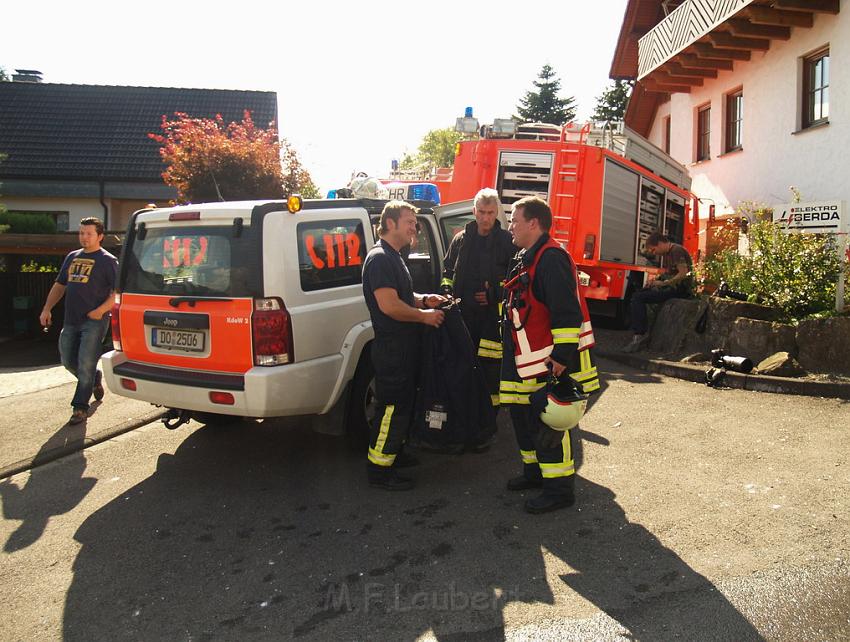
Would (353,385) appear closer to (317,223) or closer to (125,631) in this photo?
(317,223)

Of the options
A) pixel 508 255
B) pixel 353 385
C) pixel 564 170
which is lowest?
pixel 353 385

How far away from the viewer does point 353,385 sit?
5.12 meters

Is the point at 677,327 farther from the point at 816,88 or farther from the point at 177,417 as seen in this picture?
the point at 816,88

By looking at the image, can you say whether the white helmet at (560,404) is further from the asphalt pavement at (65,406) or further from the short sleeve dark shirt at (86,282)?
the short sleeve dark shirt at (86,282)

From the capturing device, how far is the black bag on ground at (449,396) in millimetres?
4711

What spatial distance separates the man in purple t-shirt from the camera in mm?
6488

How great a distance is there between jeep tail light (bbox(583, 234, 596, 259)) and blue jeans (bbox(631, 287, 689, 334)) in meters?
0.92

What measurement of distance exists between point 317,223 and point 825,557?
360 centimetres

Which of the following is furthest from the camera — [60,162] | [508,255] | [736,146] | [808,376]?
[60,162]

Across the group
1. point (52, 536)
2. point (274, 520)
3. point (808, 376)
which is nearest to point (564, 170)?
point (808, 376)

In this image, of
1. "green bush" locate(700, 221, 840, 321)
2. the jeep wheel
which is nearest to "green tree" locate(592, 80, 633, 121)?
"green bush" locate(700, 221, 840, 321)

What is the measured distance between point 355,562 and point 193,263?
2.31 meters

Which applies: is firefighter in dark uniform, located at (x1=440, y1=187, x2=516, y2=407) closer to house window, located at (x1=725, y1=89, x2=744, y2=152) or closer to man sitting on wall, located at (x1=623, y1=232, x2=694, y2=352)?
man sitting on wall, located at (x1=623, y1=232, x2=694, y2=352)

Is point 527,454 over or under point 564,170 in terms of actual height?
under
